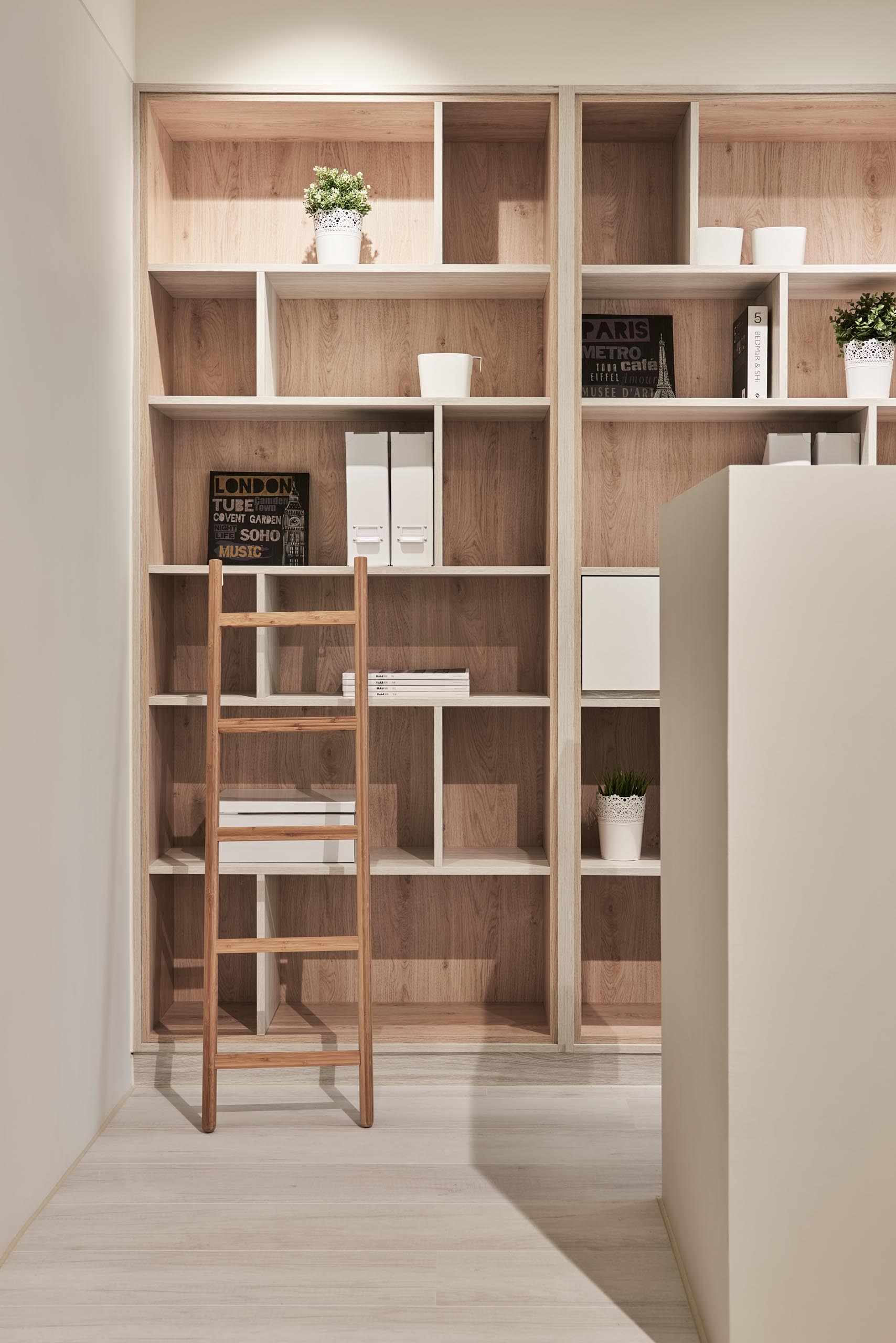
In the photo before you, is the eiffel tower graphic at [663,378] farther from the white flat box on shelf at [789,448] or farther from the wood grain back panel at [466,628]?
the wood grain back panel at [466,628]

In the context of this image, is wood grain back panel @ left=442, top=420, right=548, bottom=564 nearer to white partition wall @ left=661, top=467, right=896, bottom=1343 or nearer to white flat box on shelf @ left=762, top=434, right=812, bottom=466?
white flat box on shelf @ left=762, top=434, right=812, bottom=466

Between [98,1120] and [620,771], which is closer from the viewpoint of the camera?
[98,1120]

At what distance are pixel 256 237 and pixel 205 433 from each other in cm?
61

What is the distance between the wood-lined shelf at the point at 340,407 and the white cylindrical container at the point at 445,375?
42 mm

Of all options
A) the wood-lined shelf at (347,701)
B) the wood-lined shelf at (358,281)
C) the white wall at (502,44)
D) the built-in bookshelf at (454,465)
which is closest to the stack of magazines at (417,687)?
the wood-lined shelf at (347,701)

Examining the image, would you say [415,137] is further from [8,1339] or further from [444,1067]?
[8,1339]

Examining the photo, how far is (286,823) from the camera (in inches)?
116

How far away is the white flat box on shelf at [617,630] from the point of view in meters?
2.94

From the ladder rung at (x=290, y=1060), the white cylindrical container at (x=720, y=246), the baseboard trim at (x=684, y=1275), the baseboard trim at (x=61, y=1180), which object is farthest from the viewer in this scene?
the white cylindrical container at (x=720, y=246)

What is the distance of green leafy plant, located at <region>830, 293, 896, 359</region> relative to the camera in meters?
2.93

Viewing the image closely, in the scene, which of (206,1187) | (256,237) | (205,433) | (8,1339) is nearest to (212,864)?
(206,1187)

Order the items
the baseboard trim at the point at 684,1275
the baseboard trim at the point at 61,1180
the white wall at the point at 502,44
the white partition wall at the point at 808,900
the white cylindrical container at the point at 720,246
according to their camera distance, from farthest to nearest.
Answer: the white cylindrical container at the point at 720,246 < the white wall at the point at 502,44 < the baseboard trim at the point at 61,1180 < the baseboard trim at the point at 684,1275 < the white partition wall at the point at 808,900

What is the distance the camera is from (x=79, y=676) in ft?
8.18

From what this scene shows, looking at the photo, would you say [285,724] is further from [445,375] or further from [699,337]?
[699,337]
